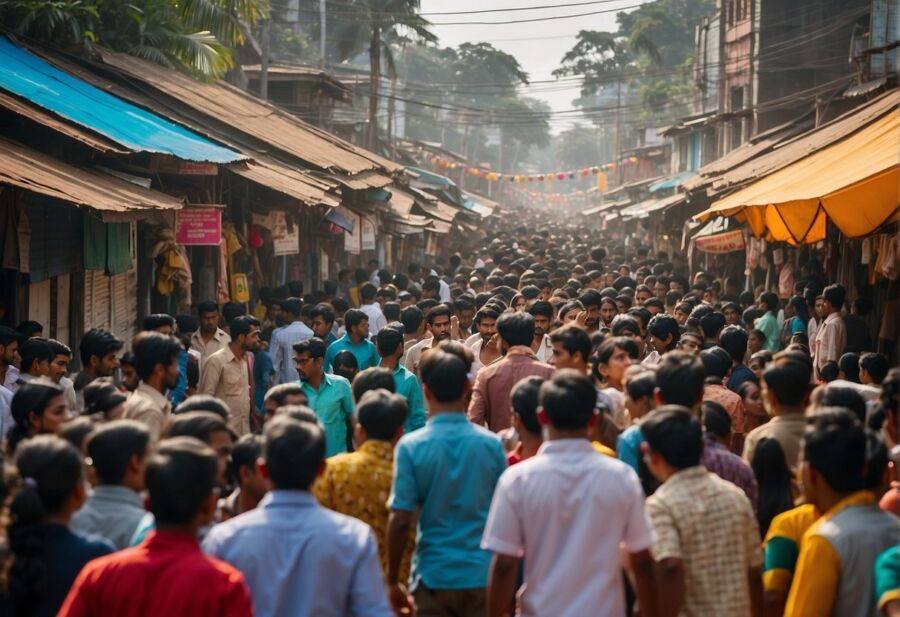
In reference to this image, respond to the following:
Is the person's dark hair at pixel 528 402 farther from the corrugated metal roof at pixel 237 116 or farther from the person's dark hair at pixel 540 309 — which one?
the corrugated metal roof at pixel 237 116

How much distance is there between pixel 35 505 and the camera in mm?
3785

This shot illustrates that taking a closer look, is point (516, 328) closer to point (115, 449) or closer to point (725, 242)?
point (115, 449)

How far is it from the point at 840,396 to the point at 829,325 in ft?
22.4

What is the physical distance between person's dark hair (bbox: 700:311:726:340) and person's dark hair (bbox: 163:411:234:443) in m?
6.03

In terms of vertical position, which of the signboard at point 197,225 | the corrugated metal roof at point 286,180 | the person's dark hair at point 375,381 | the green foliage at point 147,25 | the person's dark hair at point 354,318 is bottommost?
the person's dark hair at point 375,381

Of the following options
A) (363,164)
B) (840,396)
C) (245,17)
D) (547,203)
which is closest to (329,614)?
(840,396)

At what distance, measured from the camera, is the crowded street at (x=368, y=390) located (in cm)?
403

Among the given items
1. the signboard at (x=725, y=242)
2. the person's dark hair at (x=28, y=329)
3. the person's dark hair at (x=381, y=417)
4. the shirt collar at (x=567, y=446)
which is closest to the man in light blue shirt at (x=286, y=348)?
the person's dark hair at (x=28, y=329)

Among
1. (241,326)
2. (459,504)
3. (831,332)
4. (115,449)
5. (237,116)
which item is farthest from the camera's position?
(237,116)

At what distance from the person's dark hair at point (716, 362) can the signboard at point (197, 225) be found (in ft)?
21.0

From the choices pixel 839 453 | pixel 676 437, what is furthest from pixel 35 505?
pixel 839 453

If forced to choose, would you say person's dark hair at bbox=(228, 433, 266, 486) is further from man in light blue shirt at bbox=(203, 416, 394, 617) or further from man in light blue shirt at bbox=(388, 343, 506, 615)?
man in light blue shirt at bbox=(203, 416, 394, 617)

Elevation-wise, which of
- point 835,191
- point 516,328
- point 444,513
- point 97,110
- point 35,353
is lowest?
point 444,513

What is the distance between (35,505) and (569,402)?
1.91 m
